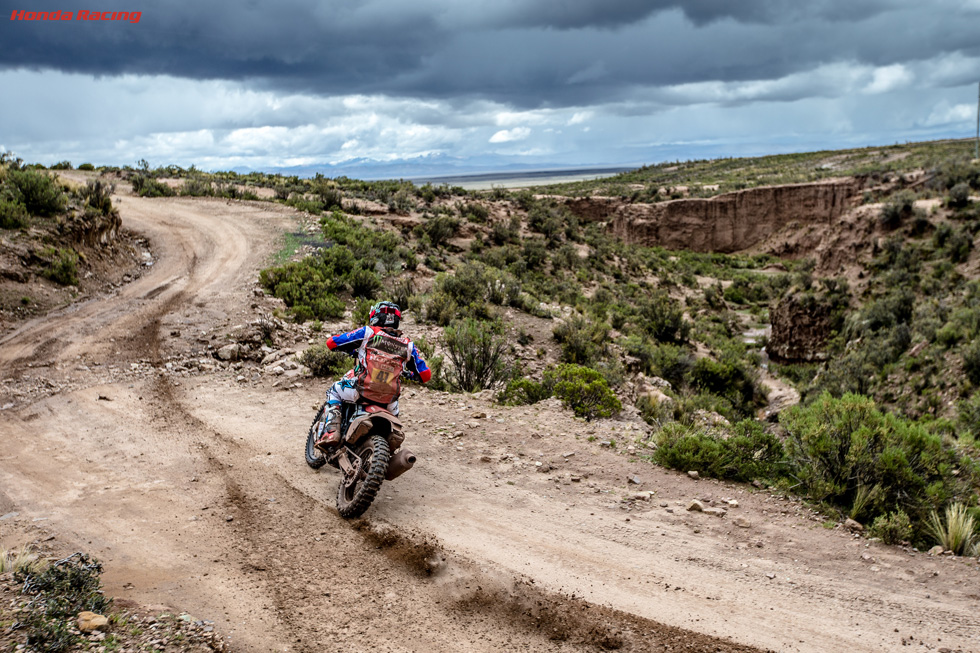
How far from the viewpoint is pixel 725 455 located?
24.8 ft

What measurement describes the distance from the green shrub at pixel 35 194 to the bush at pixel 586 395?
1414cm

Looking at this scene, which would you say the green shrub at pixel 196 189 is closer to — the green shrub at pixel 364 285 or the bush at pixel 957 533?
the green shrub at pixel 364 285

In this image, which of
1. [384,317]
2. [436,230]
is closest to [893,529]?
[384,317]

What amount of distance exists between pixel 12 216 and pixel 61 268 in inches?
76.1

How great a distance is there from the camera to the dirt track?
4402 millimetres

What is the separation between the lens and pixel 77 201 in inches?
683

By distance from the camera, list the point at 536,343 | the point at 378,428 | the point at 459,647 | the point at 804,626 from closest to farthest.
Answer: the point at 459,647 → the point at 804,626 → the point at 378,428 → the point at 536,343

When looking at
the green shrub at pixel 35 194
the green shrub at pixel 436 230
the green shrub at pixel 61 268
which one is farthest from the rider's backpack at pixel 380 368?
the green shrub at pixel 436 230

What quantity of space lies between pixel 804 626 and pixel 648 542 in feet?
5.01

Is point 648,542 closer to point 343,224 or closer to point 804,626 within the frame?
point 804,626

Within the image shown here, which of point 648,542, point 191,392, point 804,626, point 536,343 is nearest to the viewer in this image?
point 804,626

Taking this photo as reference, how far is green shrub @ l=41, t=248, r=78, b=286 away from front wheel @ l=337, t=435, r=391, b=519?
1167cm

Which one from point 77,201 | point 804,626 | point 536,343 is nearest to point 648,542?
point 804,626

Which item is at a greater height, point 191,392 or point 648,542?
point 191,392
